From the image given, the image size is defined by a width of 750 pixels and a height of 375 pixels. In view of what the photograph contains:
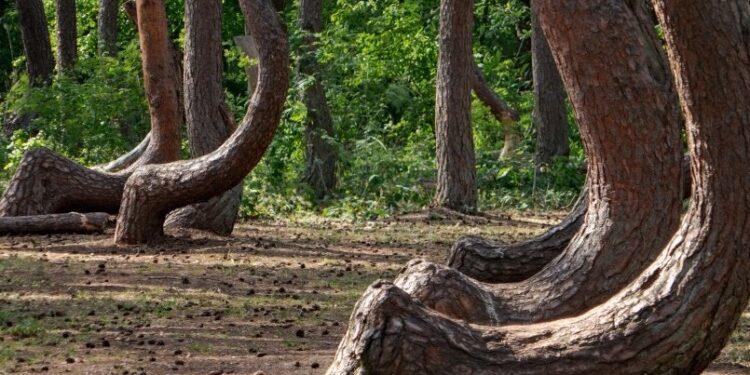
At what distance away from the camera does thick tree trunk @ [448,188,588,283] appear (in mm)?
8820

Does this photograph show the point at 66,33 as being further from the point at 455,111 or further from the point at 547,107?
the point at 455,111

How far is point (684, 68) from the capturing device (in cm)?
548

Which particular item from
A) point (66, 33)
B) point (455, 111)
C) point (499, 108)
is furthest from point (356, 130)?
point (66, 33)

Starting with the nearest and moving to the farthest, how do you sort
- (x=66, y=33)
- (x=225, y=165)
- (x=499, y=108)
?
1. (x=225, y=165)
2. (x=499, y=108)
3. (x=66, y=33)

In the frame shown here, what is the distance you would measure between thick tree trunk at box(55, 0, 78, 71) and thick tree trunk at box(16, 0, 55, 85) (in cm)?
44

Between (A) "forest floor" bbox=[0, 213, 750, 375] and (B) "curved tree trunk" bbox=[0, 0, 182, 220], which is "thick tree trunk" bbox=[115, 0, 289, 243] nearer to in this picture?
(A) "forest floor" bbox=[0, 213, 750, 375]

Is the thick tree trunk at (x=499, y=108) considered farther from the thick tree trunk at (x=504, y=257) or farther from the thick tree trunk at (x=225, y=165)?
the thick tree trunk at (x=504, y=257)

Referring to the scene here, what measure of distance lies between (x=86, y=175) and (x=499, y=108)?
33.0 feet

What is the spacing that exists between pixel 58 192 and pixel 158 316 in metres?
6.11

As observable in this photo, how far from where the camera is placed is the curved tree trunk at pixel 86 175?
51.5 feet

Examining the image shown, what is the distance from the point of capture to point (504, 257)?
29.0 feet

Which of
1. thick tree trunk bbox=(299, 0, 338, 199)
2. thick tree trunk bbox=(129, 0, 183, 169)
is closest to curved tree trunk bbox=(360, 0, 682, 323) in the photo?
thick tree trunk bbox=(129, 0, 183, 169)

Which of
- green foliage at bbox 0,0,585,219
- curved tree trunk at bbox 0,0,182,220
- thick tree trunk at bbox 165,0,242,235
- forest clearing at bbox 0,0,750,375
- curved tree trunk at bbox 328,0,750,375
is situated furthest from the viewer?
green foliage at bbox 0,0,585,219

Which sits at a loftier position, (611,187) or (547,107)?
(547,107)
